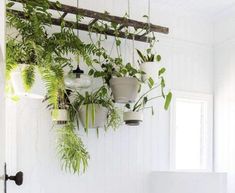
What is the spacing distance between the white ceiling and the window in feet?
2.86

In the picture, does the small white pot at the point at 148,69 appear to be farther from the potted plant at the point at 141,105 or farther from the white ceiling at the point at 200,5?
the white ceiling at the point at 200,5

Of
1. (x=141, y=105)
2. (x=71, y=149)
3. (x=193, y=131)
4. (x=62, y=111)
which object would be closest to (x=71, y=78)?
(x=62, y=111)

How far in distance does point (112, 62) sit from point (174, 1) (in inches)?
40.5

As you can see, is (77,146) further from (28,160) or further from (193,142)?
(193,142)

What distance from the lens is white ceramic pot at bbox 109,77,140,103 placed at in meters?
2.82

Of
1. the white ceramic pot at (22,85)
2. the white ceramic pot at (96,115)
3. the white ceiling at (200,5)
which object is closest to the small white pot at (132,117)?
the white ceramic pot at (96,115)

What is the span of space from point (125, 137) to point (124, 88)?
67 centimetres

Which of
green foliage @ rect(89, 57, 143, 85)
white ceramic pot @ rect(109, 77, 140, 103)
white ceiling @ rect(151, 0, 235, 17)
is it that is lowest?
white ceramic pot @ rect(109, 77, 140, 103)

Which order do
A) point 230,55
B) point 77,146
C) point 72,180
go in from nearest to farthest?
point 77,146
point 72,180
point 230,55

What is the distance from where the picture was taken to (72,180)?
3061 millimetres

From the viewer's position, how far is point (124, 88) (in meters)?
2.82

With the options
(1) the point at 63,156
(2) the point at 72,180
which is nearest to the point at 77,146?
(1) the point at 63,156

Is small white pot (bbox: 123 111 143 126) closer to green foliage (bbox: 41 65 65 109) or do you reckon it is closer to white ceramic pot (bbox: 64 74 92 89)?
white ceramic pot (bbox: 64 74 92 89)

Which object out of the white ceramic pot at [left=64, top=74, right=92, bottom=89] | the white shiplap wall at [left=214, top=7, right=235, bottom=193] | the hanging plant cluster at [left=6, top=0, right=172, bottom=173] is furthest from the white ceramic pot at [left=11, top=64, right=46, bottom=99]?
the white shiplap wall at [left=214, top=7, right=235, bottom=193]
